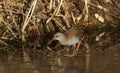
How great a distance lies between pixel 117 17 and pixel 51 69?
3.10 m

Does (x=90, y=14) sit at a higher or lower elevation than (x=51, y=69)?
higher

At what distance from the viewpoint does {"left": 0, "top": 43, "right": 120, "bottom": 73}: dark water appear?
7.48 metres

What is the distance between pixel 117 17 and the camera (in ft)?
33.4

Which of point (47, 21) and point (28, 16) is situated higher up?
point (28, 16)

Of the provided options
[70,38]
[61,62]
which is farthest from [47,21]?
[61,62]

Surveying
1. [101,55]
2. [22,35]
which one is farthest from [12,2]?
[101,55]

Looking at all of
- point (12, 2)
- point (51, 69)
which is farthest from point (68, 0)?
point (51, 69)

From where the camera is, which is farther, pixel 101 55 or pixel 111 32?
pixel 111 32

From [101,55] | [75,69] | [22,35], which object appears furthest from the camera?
[22,35]

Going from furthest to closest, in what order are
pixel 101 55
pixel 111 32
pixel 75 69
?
1. pixel 111 32
2. pixel 101 55
3. pixel 75 69

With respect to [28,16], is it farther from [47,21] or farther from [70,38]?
[70,38]

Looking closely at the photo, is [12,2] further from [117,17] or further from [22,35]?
[117,17]

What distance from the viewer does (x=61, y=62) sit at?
26.0 feet

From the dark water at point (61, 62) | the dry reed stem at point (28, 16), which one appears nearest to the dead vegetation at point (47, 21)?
the dry reed stem at point (28, 16)
